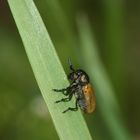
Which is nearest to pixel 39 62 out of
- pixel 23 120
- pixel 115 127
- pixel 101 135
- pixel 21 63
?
pixel 115 127

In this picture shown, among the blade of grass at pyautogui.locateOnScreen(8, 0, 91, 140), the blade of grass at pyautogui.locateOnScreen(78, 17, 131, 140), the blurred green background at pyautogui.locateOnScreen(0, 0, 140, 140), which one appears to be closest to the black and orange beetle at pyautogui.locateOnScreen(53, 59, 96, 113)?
the blade of grass at pyautogui.locateOnScreen(78, 17, 131, 140)

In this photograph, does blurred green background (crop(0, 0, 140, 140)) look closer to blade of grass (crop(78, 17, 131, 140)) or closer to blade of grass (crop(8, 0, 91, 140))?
blade of grass (crop(78, 17, 131, 140))

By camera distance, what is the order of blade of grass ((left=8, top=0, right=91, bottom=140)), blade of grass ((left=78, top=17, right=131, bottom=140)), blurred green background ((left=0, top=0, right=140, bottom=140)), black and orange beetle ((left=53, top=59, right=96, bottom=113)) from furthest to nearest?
1. blurred green background ((left=0, top=0, right=140, bottom=140))
2. blade of grass ((left=78, top=17, right=131, bottom=140))
3. black and orange beetle ((left=53, top=59, right=96, bottom=113))
4. blade of grass ((left=8, top=0, right=91, bottom=140))

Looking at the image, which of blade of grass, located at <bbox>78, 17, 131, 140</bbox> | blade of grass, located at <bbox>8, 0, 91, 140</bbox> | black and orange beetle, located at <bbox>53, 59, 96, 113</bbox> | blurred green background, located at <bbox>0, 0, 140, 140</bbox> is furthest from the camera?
blurred green background, located at <bbox>0, 0, 140, 140</bbox>

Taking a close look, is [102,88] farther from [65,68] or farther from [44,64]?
[44,64]

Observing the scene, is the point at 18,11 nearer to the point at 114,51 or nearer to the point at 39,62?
the point at 39,62

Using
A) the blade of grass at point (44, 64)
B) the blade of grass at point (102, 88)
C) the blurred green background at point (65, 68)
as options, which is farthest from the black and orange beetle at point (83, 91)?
the blade of grass at point (44, 64)
